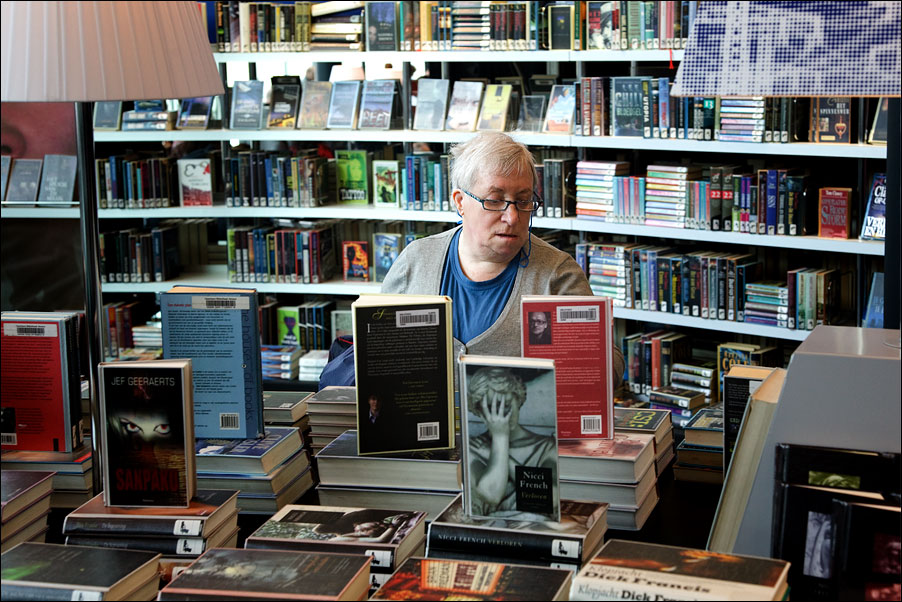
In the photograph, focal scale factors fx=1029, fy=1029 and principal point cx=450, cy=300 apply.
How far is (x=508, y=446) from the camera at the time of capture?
1.47 m

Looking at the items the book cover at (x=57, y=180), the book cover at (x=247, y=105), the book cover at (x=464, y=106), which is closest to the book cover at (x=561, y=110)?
the book cover at (x=464, y=106)

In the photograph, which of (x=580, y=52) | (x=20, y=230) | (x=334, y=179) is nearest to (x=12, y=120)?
→ (x=20, y=230)

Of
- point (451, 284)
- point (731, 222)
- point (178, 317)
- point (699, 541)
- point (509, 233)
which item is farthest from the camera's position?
point (731, 222)

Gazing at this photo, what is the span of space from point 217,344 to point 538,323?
0.56 m

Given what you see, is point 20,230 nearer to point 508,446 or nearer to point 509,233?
point 509,233

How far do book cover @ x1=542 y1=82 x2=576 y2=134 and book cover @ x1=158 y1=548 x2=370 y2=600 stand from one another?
3.50 metres

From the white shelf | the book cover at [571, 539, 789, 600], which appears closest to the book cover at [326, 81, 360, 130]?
the white shelf

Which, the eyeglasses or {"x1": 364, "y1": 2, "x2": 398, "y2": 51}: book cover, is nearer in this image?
the eyeglasses

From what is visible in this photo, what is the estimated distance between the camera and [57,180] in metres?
5.26

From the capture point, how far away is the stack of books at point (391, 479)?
1643 mm

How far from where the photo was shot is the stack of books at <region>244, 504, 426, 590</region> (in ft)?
4.70

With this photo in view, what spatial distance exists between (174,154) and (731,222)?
2925 millimetres

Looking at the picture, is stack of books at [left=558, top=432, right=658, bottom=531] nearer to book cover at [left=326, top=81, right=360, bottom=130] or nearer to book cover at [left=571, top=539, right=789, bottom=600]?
book cover at [left=571, top=539, right=789, bottom=600]

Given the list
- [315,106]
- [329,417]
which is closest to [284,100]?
[315,106]
